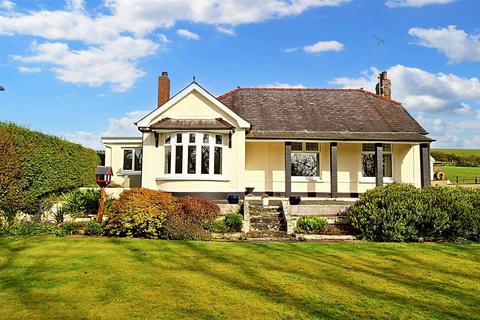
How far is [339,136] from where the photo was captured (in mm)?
20922

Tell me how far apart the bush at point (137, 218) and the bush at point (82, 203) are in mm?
3410

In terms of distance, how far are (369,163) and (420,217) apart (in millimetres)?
9616

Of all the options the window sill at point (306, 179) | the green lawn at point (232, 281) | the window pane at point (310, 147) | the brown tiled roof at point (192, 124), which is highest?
the brown tiled roof at point (192, 124)

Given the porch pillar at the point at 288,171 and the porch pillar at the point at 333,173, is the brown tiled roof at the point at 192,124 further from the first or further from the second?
the porch pillar at the point at 333,173

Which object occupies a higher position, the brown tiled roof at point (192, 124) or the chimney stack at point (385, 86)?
the chimney stack at point (385, 86)

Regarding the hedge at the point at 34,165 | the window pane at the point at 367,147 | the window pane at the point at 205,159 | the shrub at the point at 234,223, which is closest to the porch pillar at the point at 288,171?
the window pane at the point at 205,159

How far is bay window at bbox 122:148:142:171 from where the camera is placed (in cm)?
2592

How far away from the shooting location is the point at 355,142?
20922 mm

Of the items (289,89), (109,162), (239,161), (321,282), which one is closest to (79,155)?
(109,162)

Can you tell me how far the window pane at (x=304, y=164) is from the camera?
2241 centimetres

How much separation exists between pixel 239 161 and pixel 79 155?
9.60 meters

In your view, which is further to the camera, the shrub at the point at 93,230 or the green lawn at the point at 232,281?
the shrub at the point at 93,230

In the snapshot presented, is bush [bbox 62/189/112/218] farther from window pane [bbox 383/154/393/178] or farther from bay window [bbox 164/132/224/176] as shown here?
window pane [bbox 383/154/393/178]

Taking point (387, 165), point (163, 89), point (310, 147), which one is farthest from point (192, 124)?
Answer: point (387, 165)
